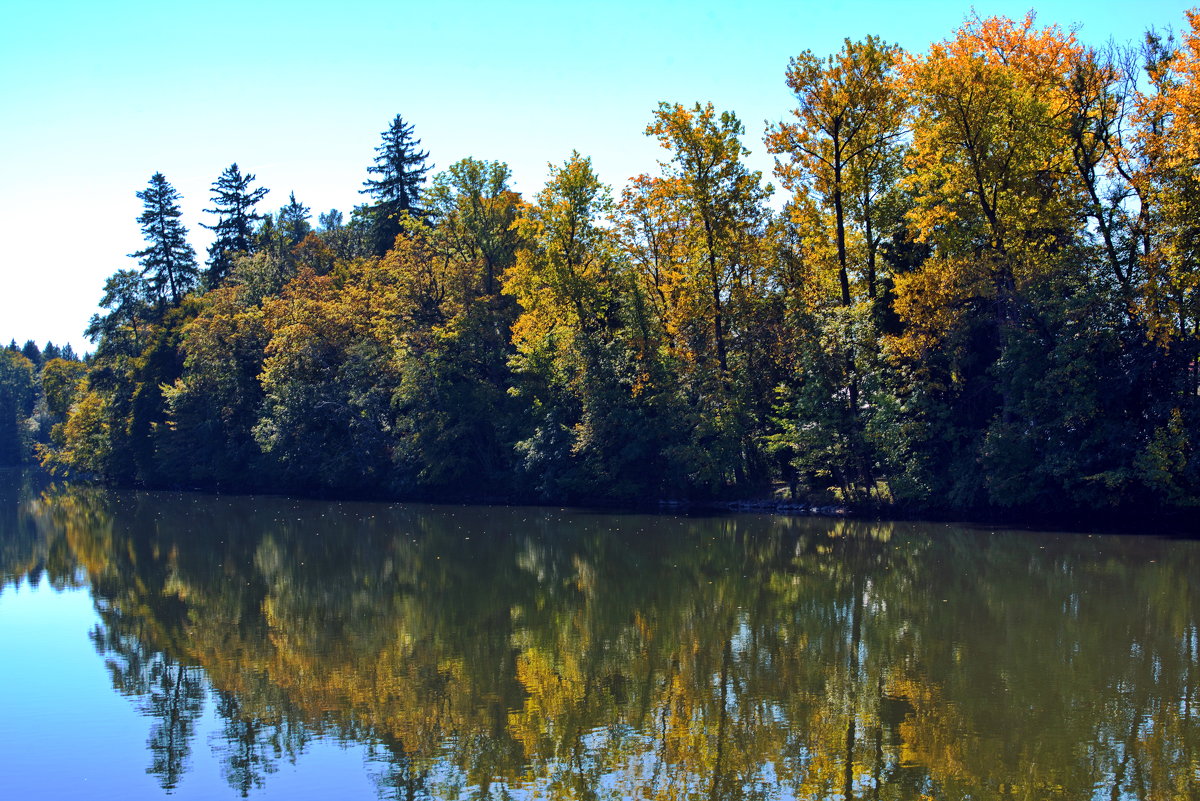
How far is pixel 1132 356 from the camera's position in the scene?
1168 inches

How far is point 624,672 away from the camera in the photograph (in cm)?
1559

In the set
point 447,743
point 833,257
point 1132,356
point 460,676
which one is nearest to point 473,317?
point 833,257

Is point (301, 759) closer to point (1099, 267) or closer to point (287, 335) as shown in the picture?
point (1099, 267)

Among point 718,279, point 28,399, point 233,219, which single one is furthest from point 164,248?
point 28,399

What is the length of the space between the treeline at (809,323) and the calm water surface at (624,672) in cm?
510

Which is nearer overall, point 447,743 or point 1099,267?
point 447,743

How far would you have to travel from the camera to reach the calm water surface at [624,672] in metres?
11.2

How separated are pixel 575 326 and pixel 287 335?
62.9ft

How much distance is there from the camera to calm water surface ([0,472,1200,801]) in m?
11.2

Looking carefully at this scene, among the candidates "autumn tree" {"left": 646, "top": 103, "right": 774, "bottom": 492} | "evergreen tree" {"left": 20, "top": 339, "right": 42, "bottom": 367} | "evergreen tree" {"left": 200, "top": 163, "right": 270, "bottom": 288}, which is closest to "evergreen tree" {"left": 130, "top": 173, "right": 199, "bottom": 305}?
"evergreen tree" {"left": 200, "top": 163, "right": 270, "bottom": 288}

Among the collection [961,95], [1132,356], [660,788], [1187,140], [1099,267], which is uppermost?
[961,95]

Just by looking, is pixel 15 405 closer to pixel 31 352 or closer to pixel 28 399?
pixel 28 399

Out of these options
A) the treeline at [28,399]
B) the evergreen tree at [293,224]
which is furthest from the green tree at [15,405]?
the evergreen tree at [293,224]

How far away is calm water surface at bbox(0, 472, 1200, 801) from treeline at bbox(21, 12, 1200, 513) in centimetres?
510
